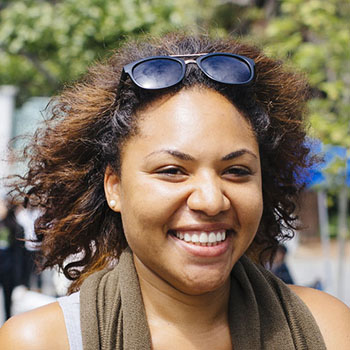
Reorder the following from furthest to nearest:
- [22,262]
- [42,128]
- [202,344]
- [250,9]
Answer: [250,9] < [22,262] < [42,128] < [202,344]

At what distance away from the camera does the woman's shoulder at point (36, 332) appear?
1.63 m

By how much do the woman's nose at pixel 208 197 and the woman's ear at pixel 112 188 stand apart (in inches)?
14.4

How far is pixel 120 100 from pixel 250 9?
41.8ft

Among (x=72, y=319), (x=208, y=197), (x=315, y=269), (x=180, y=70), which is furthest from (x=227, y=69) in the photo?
(x=315, y=269)

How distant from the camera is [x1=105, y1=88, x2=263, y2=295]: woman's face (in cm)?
164

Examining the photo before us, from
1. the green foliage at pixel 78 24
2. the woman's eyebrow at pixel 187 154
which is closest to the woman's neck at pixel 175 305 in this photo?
the woman's eyebrow at pixel 187 154

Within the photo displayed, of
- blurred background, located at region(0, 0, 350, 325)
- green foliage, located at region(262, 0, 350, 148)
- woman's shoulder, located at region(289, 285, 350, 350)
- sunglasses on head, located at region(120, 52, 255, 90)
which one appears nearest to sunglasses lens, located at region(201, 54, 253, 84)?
sunglasses on head, located at region(120, 52, 255, 90)

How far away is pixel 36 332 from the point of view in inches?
64.9

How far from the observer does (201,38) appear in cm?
210

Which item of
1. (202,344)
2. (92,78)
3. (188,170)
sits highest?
(92,78)

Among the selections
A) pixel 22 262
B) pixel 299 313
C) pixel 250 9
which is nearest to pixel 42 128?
pixel 299 313

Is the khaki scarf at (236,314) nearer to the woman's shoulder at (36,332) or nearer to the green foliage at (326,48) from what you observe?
the woman's shoulder at (36,332)

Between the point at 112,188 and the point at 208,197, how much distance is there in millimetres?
462

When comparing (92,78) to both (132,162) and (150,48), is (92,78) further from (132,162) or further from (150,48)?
(132,162)
